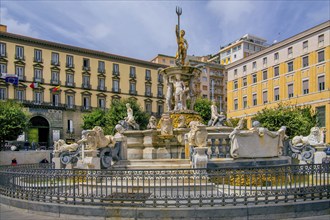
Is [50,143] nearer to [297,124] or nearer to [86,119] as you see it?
[86,119]

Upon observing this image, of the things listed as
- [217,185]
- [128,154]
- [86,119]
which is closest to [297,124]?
[128,154]

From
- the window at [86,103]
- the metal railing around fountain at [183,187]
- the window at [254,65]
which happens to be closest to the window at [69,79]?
the window at [86,103]

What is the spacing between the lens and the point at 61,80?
189ft

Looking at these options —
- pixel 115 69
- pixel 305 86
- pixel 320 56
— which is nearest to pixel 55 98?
pixel 115 69

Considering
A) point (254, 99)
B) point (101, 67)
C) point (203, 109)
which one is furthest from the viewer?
point (101, 67)

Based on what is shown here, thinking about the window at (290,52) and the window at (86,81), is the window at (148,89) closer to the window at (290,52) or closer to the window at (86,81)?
the window at (86,81)

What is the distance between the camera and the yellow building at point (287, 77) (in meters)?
41.9

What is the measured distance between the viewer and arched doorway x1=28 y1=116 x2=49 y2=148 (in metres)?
52.6

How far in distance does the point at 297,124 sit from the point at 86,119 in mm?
34086

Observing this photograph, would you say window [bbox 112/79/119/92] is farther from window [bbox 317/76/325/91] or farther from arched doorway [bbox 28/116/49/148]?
window [bbox 317/76/325/91]

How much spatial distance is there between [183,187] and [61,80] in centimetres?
5398

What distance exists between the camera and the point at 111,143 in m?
12.6

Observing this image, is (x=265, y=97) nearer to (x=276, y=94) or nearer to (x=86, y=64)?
(x=276, y=94)

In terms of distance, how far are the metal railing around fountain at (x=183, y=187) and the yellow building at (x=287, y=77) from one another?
3593cm
